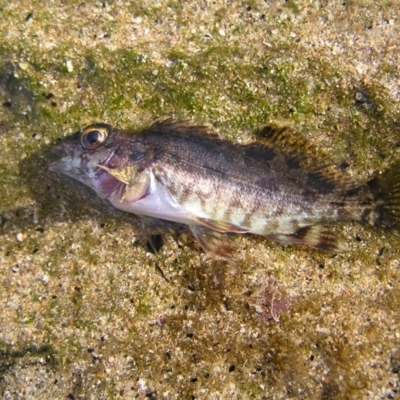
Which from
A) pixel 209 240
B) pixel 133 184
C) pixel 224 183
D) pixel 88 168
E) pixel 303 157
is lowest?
pixel 209 240

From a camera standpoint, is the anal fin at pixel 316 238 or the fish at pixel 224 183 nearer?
the fish at pixel 224 183

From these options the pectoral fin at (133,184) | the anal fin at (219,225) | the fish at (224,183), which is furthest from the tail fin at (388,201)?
the pectoral fin at (133,184)

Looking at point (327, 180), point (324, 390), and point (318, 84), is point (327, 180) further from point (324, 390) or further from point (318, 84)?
point (324, 390)

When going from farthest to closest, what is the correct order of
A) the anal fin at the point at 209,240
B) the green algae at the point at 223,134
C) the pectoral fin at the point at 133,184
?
the green algae at the point at 223,134 → the anal fin at the point at 209,240 → the pectoral fin at the point at 133,184

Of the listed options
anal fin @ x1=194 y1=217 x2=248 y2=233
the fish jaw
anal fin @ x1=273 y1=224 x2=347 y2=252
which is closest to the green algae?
anal fin @ x1=273 y1=224 x2=347 y2=252

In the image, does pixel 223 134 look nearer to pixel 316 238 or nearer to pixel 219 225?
pixel 219 225

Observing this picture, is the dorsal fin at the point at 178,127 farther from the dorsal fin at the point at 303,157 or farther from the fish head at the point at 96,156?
the dorsal fin at the point at 303,157

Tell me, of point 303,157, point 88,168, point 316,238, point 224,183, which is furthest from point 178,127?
point 316,238
